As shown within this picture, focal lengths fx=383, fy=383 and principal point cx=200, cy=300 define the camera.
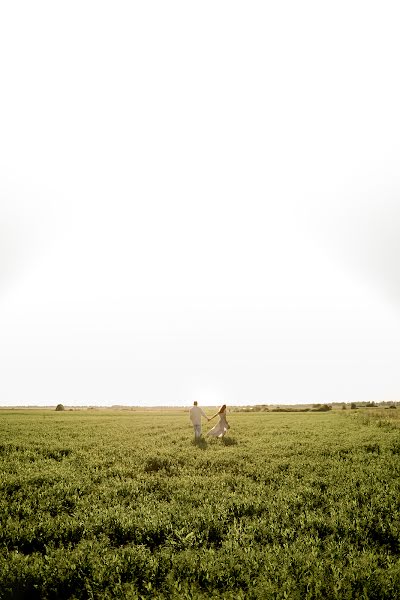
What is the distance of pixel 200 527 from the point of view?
10164 mm

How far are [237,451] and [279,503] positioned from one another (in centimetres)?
945

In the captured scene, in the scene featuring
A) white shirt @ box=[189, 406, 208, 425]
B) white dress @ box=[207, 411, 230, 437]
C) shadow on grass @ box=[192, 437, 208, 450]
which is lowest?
A: shadow on grass @ box=[192, 437, 208, 450]

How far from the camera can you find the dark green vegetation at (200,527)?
757cm

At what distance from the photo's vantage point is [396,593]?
23.0 feet

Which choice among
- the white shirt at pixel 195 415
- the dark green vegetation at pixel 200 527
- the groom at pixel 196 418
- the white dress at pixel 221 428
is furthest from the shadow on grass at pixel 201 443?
the dark green vegetation at pixel 200 527

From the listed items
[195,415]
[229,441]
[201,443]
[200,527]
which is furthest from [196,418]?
[200,527]

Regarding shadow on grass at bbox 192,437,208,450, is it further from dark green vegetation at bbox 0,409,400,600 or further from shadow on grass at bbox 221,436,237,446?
dark green vegetation at bbox 0,409,400,600

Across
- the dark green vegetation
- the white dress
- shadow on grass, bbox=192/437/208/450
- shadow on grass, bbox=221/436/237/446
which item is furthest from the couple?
the dark green vegetation

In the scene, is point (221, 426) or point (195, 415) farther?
point (221, 426)

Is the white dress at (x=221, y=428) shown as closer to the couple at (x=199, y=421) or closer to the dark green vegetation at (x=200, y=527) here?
the couple at (x=199, y=421)

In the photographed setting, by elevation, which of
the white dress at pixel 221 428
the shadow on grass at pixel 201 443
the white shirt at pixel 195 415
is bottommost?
the shadow on grass at pixel 201 443

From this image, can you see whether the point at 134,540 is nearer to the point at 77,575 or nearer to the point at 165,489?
the point at 77,575

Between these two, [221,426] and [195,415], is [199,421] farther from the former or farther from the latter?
[221,426]

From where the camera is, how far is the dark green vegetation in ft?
24.8
